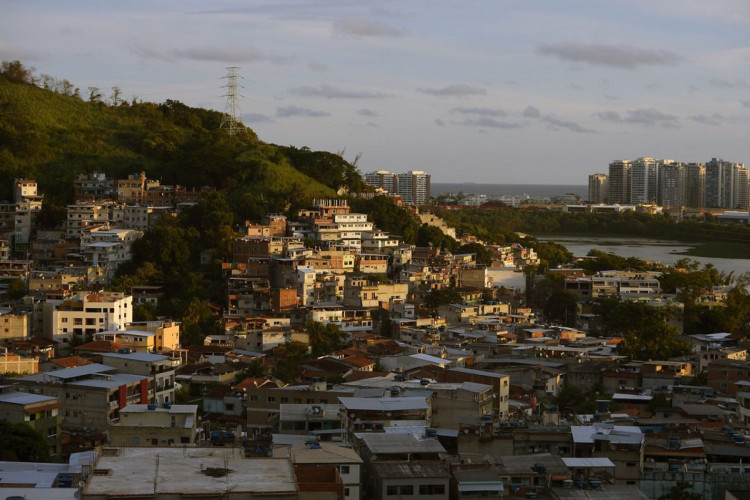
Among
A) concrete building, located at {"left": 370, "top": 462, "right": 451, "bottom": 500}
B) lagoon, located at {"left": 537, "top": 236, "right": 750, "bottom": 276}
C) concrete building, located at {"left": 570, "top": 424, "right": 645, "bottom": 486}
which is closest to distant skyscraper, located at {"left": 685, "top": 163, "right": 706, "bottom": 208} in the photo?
lagoon, located at {"left": 537, "top": 236, "right": 750, "bottom": 276}

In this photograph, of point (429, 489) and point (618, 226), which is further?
point (618, 226)

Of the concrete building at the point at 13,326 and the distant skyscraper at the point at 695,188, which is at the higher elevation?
the distant skyscraper at the point at 695,188

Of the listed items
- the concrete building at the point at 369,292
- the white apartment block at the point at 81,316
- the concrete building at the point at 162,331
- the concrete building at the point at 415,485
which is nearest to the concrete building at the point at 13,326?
the white apartment block at the point at 81,316

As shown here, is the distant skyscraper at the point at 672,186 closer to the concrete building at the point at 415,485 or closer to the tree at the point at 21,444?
the tree at the point at 21,444

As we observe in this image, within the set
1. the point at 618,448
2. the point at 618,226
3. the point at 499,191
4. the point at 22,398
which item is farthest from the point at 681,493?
the point at 499,191

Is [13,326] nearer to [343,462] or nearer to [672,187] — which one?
[343,462]

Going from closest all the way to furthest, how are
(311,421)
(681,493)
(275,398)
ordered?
(681,493), (311,421), (275,398)

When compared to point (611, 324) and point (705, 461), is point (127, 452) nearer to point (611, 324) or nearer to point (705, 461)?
point (705, 461)
